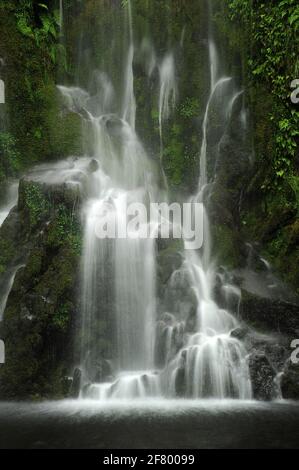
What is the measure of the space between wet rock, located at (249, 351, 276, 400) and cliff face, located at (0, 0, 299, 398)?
0.04m

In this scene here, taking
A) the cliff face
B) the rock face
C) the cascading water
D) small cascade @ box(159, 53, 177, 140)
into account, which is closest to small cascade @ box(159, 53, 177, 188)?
small cascade @ box(159, 53, 177, 140)

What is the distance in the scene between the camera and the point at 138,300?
1065 centimetres

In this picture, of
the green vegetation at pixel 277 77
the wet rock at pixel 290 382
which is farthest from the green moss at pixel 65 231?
the green vegetation at pixel 277 77

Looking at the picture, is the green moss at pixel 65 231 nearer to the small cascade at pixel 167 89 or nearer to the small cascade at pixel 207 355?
the small cascade at pixel 207 355

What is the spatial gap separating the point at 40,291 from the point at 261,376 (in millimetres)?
4952

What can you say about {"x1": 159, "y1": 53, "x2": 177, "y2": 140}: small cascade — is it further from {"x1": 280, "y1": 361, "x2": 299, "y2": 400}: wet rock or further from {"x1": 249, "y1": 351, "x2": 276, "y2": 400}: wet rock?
{"x1": 280, "y1": 361, "x2": 299, "y2": 400}: wet rock

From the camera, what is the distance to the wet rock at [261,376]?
888 centimetres

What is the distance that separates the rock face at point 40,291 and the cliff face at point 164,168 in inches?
1.0

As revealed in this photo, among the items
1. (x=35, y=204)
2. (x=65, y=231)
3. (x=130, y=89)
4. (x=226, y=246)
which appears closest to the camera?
(x=65, y=231)

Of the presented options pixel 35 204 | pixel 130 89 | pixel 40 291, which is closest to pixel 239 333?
pixel 40 291

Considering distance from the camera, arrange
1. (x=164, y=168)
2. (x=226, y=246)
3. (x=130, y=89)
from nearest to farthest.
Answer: (x=226, y=246)
(x=164, y=168)
(x=130, y=89)

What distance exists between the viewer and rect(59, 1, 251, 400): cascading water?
30.0 ft

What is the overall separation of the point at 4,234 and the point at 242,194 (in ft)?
21.9

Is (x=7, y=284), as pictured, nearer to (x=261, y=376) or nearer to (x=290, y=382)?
(x=261, y=376)
